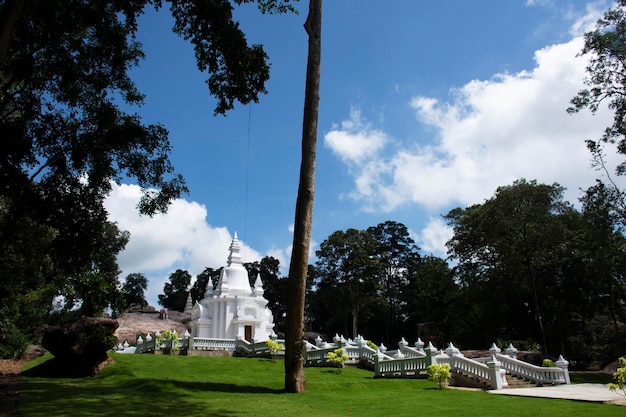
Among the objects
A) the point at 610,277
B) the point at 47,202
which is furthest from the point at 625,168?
the point at 47,202

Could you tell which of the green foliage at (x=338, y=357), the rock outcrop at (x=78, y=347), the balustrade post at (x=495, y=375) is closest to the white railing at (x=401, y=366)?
the green foliage at (x=338, y=357)

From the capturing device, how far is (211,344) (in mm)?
29047

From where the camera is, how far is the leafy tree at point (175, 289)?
241ft

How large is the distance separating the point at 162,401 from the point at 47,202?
6.30 meters

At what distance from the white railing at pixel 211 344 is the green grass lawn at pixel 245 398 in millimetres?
10385

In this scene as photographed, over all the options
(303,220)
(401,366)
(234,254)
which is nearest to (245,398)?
(303,220)

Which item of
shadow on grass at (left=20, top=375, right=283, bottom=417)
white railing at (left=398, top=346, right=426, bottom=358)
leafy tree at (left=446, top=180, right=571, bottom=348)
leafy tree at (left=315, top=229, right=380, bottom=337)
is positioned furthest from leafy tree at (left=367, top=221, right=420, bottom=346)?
shadow on grass at (left=20, top=375, right=283, bottom=417)

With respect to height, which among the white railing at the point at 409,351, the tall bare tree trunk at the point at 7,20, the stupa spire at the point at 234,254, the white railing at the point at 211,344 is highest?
the stupa spire at the point at 234,254

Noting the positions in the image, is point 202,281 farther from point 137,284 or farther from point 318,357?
point 318,357

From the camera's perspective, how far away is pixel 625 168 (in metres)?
21.4

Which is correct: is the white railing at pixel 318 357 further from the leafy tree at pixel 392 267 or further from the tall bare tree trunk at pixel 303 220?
the leafy tree at pixel 392 267

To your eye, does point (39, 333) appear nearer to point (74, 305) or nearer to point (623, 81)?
point (74, 305)

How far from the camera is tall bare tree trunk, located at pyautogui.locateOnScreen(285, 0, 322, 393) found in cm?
1268

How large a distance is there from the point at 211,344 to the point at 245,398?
61.0 ft
